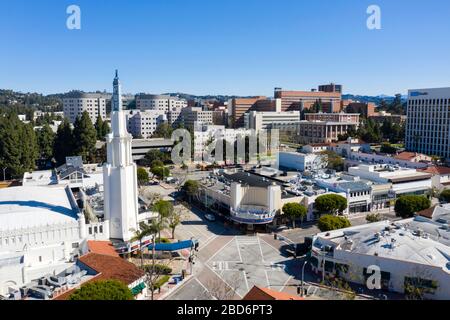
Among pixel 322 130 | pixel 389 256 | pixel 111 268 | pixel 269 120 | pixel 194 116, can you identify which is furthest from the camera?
pixel 194 116

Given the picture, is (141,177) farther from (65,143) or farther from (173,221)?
(65,143)

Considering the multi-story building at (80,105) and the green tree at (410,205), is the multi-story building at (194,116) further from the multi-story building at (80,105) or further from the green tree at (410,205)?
the green tree at (410,205)

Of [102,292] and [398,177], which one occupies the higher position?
[398,177]

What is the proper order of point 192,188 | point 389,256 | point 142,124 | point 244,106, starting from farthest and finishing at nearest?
point 244,106 < point 142,124 < point 192,188 < point 389,256

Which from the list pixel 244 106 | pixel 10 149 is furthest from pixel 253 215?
pixel 244 106

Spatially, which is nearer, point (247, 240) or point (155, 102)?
point (247, 240)

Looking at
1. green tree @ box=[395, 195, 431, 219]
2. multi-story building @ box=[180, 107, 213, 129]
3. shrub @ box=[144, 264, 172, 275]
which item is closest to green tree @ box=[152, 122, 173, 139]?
multi-story building @ box=[180, 107, 213, 129]

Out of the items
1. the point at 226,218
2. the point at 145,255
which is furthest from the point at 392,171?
the point at 145,255

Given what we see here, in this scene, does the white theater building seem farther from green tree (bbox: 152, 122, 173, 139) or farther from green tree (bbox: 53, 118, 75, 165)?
green tree (bbox: 152, 122, 173, 139)

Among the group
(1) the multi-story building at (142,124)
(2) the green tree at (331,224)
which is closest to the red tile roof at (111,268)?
→ (2) the green tree at (331,224)
